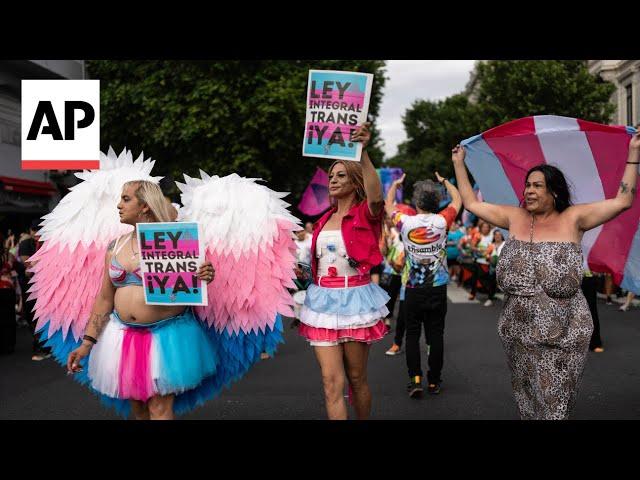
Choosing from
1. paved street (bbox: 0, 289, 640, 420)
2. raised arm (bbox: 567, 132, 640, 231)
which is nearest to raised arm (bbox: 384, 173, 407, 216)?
paved street (bbox: 0, 289, 640, 420)

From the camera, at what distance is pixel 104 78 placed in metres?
23.8

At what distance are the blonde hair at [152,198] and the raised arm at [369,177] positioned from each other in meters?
1.09

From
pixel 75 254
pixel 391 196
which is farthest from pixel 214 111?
pixel 75 254

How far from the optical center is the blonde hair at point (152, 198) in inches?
150

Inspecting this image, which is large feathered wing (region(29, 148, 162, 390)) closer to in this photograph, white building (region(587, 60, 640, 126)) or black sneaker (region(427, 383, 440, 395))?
black sneaker (region(427, 383, 440, 395))

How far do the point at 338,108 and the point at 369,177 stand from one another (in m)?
0.42

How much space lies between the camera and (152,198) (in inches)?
151

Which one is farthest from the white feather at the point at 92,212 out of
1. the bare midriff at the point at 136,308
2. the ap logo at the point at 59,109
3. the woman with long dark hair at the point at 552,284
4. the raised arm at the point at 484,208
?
the ap logo at the point at 59,109

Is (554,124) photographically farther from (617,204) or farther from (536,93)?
(536,93)

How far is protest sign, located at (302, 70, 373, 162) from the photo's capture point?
387 cm

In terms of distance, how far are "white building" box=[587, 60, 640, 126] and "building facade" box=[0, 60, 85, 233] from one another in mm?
21114

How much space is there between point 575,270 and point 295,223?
1507 millimetres
